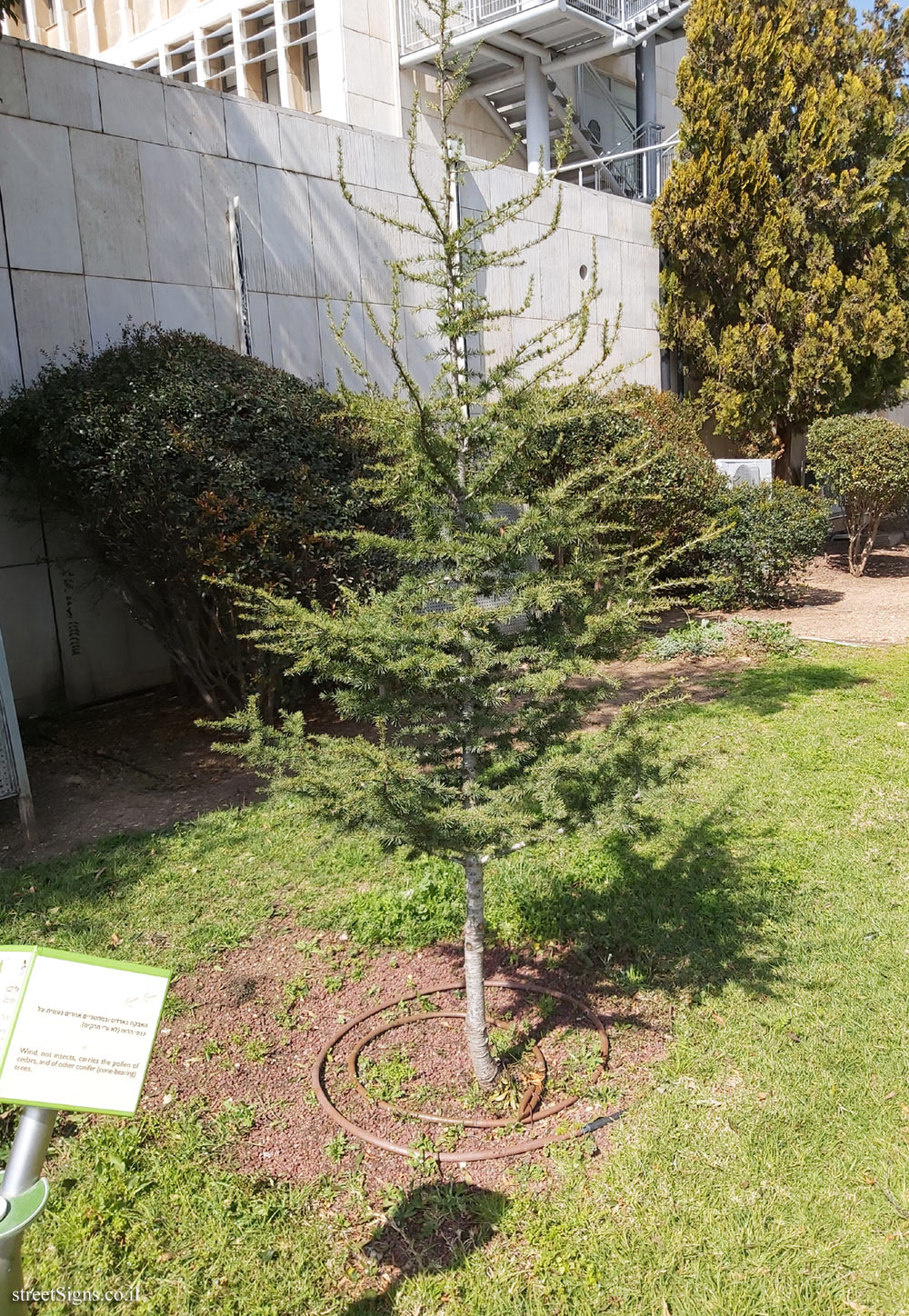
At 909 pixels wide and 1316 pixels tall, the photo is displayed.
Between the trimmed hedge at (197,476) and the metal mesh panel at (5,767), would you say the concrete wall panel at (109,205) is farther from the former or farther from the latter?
the metal mesh panel at (5,767)

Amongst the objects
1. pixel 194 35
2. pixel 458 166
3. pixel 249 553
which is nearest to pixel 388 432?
pixel 458 166

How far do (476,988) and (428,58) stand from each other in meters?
16.3

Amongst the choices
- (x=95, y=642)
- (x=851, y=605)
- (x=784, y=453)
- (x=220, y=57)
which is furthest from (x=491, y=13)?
(x=95, y=642)

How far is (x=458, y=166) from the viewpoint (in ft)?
9.62

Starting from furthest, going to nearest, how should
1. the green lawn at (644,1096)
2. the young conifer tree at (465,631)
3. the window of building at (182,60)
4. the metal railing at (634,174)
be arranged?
1. the window of building at (182,60)
2. the metal railing at (634,174)
3. the young conifer tree at (465,631)
4. the green lawn at (644,1096)

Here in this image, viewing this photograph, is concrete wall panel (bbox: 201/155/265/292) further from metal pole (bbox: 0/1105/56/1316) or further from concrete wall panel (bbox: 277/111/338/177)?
metal pole (bbox: 0/1105/56/1316)

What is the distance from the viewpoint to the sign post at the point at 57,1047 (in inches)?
62.7

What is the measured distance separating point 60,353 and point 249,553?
2.73 m

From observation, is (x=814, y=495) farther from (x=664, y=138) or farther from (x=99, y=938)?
(x=664, y=138)

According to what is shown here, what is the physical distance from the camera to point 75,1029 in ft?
5.37

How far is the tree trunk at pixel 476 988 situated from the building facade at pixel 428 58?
512 inches

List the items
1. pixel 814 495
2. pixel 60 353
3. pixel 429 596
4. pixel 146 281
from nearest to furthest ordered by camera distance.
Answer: pixel 429 596 → pixel 60 353 → pixel 146 281 → pixel 814 495

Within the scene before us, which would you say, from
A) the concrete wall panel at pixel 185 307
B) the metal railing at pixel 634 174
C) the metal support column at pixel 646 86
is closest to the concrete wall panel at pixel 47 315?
the concrete wall panel at pixel 185 307

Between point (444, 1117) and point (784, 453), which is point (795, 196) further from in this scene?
point (444, 1117)
